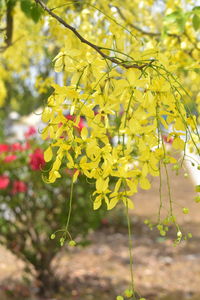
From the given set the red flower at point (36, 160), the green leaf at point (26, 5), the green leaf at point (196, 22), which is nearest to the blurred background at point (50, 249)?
the red flower at point (36, 160)

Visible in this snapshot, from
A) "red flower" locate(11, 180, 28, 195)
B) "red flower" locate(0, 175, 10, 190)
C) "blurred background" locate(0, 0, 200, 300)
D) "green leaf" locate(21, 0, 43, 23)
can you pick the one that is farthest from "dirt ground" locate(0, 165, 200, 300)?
"green leaf" locate(21, 0, 43, 23)

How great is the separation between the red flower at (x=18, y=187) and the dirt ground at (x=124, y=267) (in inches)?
27.1

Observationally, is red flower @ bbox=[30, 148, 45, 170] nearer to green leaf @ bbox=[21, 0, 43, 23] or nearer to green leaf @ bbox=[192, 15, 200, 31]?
green leaf @ bbox=[21, 0, 43, 23]

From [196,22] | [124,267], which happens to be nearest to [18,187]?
[124,267]

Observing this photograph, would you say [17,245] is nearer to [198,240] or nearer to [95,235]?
[95,235]

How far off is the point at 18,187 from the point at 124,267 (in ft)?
4.70

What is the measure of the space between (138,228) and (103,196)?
4607 millimetres

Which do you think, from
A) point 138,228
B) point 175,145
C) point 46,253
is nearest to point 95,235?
point 138,228

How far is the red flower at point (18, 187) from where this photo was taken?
359 cm

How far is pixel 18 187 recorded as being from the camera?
3.59 metres

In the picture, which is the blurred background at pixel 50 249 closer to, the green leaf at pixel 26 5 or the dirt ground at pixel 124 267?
the dirt ground at pixel 124 267

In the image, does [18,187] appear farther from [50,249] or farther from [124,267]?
[124,267]

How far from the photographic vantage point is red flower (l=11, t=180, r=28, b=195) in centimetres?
359

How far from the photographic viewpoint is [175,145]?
1.22 meters
